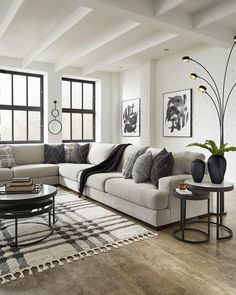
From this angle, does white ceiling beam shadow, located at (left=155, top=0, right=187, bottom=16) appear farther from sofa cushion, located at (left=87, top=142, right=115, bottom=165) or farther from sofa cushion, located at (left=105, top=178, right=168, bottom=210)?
sofa cushion, located at (left=105, top=178, right=168, bottom=210)

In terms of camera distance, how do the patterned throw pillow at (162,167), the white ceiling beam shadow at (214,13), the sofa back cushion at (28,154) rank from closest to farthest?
the patterned throw pillow at (162,167) → the white ceiling beam shadow at (214,13) → the sofa back cushion at (28,154)

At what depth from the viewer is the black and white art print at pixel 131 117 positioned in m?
7.54

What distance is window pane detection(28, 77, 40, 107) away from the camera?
723 cm

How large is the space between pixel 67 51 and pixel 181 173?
4.33m

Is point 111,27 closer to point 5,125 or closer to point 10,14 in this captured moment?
point 10,14

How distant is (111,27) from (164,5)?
4.50 ft

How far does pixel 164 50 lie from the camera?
6004 mm

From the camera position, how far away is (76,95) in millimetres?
7996

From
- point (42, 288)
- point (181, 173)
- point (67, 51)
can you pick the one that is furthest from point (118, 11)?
point (42, 288)

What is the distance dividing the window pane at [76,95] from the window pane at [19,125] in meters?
1.50

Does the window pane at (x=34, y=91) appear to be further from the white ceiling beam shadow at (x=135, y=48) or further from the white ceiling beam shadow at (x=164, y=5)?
the white ceiling beam shadow at (x=164, y=5)

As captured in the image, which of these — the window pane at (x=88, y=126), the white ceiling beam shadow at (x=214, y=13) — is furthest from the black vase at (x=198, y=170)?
the window pane at (x=88, y=126)

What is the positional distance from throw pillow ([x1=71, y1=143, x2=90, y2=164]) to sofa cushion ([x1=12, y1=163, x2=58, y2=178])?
1.49 feet

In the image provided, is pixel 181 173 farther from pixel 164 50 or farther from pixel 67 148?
pixel 164 50
